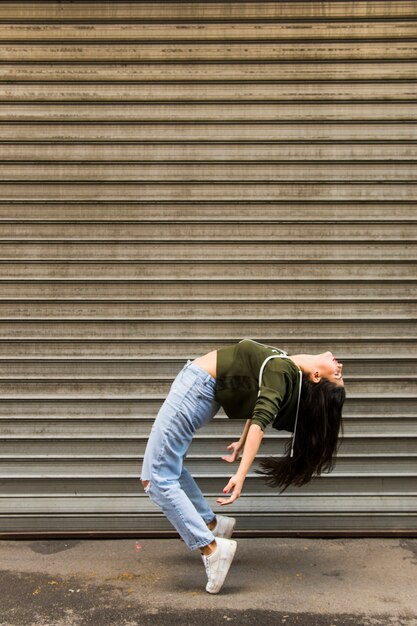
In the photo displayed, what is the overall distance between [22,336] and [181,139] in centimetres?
165

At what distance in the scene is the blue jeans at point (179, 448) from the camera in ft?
11.5

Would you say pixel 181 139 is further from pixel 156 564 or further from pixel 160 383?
pixel 156 564

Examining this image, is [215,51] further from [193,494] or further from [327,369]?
[193,494]

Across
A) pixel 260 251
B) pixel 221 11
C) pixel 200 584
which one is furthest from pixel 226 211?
pixel 200 584

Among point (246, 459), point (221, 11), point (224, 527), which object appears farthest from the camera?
point (221, 11)

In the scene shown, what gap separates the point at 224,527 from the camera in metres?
3.98

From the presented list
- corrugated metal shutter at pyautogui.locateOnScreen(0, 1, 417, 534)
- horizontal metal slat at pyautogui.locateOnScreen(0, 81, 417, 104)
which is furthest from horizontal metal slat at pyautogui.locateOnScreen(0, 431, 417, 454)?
horizontal metal slat at pyautogui.locateOnScreen(0, 81, 417, 104)

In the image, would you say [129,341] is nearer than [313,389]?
No

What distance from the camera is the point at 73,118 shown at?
14.4 feet

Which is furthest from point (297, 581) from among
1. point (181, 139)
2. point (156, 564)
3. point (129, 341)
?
point (181, 139)

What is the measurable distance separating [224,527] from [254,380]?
100cm

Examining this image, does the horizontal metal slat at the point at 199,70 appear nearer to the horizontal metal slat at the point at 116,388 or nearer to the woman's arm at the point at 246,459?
the horizontal metal slat at the point at 116,388

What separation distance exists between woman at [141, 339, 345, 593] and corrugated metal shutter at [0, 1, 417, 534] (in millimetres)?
761

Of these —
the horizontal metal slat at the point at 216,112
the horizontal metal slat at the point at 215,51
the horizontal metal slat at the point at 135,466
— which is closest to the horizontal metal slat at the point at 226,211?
the horizontal metal slat at the point at 216,112
